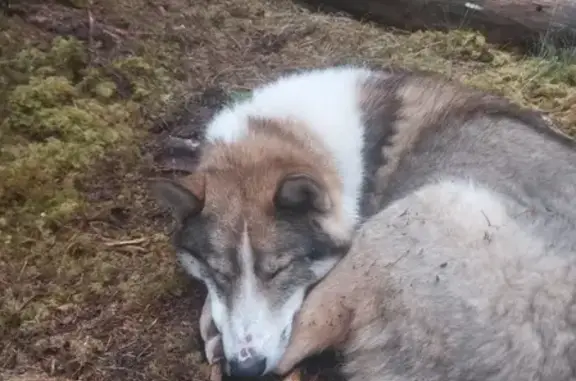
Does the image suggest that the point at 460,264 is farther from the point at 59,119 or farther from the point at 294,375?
the point at 59,119

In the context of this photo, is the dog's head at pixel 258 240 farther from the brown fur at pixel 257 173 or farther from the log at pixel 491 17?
the log at pixel 491 17

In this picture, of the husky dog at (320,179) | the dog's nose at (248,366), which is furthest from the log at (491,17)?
the dog's nose at (248,366)

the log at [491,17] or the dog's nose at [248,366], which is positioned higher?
the log at [491,17]

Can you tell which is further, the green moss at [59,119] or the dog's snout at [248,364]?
the green moss at [59,119]

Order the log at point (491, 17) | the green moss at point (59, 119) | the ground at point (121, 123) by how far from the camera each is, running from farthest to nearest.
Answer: the log at point (491, 17) < the green moss at point (59, 119) < the ground at point (121, 123)

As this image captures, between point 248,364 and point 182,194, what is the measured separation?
868mm

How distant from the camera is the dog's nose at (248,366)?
4211 millimetres

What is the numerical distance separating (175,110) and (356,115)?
1634 mm

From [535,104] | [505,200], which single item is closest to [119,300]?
[505,200]

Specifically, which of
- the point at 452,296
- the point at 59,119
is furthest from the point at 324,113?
the point at 59,119

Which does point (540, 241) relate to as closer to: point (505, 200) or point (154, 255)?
point (505, 200)

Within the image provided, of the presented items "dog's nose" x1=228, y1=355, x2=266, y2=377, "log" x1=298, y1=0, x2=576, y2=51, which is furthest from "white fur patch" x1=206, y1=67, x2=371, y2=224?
"log" x1=298, y1=0, x2=576, y2=51

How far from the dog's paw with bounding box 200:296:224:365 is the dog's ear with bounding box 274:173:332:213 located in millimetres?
657

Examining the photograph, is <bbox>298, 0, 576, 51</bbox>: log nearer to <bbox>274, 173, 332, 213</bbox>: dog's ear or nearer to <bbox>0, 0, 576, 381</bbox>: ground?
<bbox>0, 0, 576, 381</bbox>: ground
